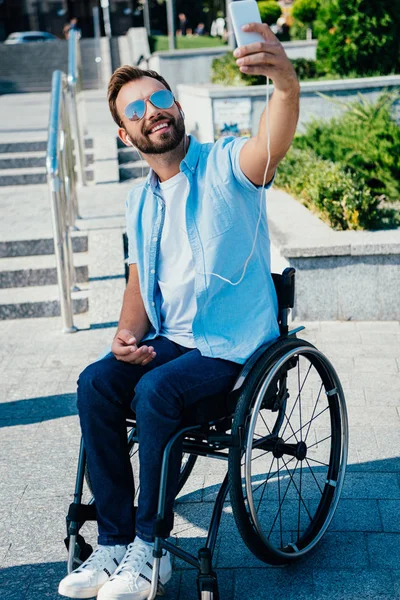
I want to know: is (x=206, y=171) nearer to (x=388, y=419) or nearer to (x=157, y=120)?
(x=157, y=120)

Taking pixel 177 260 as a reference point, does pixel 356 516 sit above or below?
below

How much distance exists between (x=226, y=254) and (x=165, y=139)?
0.43m

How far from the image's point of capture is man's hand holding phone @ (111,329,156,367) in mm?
2756

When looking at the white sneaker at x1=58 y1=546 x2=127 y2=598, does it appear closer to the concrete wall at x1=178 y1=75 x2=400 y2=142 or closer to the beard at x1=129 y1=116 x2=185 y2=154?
the beard at x1=129 y1=116 x2=185 y2=154

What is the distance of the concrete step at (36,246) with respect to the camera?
647 cm

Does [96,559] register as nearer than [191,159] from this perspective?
Yes

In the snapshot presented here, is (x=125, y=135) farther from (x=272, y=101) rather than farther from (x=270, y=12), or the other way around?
(x=270, y=12)

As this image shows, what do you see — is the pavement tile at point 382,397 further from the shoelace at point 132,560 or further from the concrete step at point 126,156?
the concrete step at point 126,156

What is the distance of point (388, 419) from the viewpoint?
3.96 metres

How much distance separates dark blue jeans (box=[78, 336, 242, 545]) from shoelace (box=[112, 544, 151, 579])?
0.04 m

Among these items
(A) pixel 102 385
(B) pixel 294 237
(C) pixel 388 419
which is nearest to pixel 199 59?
(B) pixel 294 237

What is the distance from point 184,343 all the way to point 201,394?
0.33 meters

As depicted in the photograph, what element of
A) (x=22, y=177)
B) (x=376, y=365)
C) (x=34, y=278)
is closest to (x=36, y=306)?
(x=34, y=278)

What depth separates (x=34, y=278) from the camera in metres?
6.23
